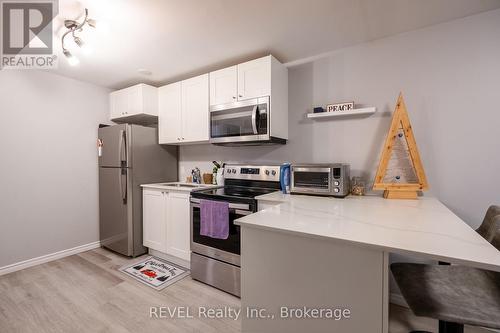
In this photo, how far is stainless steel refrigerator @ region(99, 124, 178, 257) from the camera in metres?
2.86

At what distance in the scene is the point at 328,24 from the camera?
1845 mm

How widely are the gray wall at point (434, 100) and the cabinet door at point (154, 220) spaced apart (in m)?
1.89

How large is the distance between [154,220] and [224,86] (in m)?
1.89

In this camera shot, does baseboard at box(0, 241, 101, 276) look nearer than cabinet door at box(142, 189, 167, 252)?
Yes

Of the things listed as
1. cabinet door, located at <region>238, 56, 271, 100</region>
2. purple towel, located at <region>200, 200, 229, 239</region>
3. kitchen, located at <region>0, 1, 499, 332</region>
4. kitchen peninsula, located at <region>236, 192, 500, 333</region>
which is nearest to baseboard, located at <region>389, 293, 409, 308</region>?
kitchen, located at <region>0, 1, 499, 332</region>

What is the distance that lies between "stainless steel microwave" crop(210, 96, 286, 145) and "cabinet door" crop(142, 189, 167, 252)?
1.07 m

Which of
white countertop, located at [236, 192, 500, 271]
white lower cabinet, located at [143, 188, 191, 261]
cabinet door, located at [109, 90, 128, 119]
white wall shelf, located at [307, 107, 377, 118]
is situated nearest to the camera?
white countertop, located at [236, 192, 500, 271]

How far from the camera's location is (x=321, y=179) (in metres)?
2.01

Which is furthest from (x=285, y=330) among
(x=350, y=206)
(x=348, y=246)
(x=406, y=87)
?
(x=406, y=87)

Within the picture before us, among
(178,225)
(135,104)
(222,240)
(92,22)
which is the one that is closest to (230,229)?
(222,240)

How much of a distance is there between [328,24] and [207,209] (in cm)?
197

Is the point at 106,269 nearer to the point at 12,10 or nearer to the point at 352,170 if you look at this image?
the point at 12,10

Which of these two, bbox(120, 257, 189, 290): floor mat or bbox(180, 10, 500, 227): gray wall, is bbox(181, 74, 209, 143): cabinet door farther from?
bbox(120, 257, 189, 290): floor mat

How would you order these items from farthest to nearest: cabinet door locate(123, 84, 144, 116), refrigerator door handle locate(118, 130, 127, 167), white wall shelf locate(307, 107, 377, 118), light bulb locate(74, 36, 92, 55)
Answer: cabinet door locate(123, 84, 144, 116) < refrigerator door handle locate(118, 130, 127, 167) < white wall shelf locate(307, 107, 377, 118) < light bulb locate(74, 36, 92, 55)
